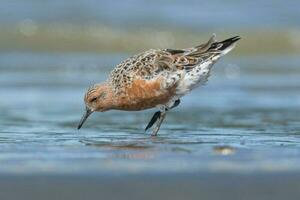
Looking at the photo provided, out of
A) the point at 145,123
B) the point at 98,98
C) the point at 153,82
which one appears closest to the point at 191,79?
the point at 153,82

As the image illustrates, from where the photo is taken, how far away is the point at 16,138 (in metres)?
8.30

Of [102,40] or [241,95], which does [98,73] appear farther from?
[102,40]

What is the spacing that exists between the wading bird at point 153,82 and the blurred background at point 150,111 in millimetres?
320

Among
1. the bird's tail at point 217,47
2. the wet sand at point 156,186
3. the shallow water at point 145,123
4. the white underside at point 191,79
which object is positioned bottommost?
the wet sand at point 156,186

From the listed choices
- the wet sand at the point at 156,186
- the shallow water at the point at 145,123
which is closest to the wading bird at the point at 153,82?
the shallow water at the point at 145,123

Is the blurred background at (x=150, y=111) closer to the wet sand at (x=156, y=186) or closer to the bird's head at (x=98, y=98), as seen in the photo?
the wet sand at (x=156, y=186)

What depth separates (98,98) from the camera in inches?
357

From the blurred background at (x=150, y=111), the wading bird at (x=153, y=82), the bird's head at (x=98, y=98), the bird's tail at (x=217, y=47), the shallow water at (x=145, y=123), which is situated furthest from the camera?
the bird's tail at (x=217, y=47)

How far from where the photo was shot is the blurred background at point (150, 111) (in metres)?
6.27

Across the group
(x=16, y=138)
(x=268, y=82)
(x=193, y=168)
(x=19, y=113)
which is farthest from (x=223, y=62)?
(x=193, y=168)

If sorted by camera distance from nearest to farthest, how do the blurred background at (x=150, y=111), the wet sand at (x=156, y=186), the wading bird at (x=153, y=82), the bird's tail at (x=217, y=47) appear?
the wet sand at (x=156, y=186), the blurred background at (x=150, y=111), the wading bird at (x=153, y=82), the bird's tail at (x=217, y=47)

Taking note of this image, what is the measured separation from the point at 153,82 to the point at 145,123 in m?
1.27

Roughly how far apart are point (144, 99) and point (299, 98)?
11.4ft

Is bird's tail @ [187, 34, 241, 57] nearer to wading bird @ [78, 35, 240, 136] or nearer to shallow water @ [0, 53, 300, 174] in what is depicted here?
wading bird @ [78, 35, 240, 136]
